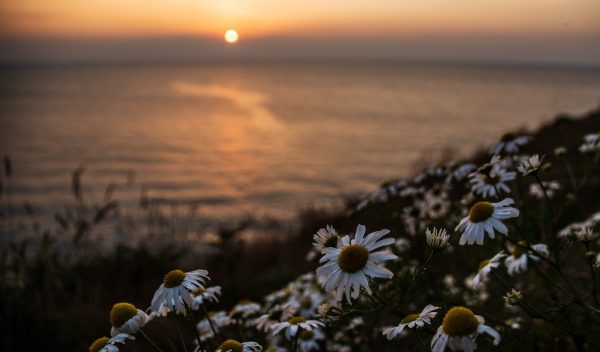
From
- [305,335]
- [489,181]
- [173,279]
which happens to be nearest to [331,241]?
[173,279]

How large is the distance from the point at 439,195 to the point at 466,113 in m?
53.6

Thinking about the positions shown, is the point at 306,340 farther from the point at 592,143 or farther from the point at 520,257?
the point at 592,143

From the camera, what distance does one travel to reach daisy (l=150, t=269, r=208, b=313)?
2.29 m

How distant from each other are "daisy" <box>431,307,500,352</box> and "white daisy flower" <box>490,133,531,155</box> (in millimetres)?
2501

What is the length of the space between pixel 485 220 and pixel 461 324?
0.64m

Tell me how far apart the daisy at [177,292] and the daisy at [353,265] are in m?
0.54

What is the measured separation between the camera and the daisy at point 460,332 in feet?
5.86

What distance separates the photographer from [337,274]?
2066 mm

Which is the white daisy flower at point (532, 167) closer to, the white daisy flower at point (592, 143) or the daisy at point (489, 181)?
the daisy at point (489, 181)

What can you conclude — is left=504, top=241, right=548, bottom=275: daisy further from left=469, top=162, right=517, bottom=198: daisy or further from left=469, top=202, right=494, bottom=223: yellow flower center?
left=469, top=202, right=494, bottom=223: yellow flower center

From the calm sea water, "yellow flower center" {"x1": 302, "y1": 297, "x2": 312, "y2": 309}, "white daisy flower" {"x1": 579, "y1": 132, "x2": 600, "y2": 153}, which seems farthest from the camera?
the calm sea water

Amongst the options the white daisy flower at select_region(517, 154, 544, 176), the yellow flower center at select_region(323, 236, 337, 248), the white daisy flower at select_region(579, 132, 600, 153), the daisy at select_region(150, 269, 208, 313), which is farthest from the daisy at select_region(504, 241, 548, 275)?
the daisy at select_region(150, 269, 208, 313)

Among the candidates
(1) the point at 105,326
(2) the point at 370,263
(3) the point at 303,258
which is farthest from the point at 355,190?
(2) the point at 370,263

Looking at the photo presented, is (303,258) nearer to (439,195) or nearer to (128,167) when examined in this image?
(439,195)
